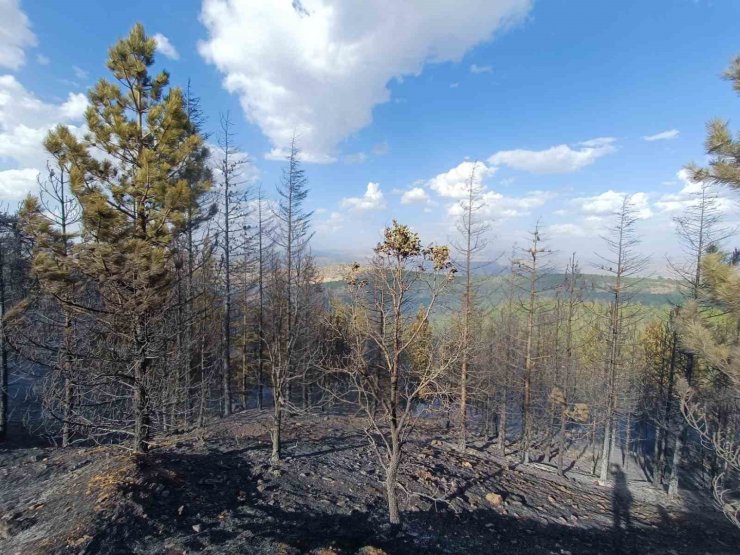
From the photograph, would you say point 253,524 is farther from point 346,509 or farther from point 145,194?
point 145,194

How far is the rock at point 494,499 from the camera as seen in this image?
1027 cm

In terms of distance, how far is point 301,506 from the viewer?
25.6 ft

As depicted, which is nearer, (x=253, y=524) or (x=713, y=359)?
(x=253, y=524)

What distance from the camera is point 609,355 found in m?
16.5

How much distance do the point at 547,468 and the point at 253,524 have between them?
15.1m

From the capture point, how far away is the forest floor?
20.0ft

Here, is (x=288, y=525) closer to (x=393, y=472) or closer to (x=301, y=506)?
(x=301, y=506)

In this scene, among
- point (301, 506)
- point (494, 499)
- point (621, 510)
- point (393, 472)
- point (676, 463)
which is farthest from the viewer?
point (676, 463)

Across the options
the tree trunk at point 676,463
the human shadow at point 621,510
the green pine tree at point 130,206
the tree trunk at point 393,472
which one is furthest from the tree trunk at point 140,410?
the tree trunk at point 676,463

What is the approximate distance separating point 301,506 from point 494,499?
5885 mm

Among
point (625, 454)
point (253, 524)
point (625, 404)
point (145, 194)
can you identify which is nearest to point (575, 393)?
point (625, 454)

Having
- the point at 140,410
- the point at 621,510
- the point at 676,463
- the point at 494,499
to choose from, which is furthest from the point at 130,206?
the point at 676,463

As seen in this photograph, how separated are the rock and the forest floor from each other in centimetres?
4

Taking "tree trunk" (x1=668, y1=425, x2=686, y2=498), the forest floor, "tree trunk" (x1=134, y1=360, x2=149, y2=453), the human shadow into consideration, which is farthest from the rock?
"tree trunk" (x1=668, y1=425, x2=686, y2=498)
